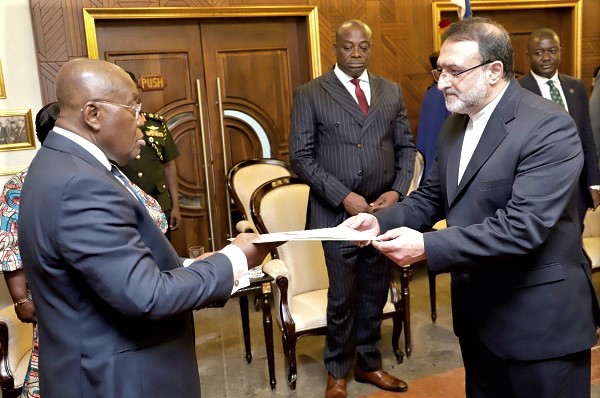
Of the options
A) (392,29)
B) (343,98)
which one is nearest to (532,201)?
(343,98)

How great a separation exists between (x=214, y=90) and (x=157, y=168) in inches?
48.2

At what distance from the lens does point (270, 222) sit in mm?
3486

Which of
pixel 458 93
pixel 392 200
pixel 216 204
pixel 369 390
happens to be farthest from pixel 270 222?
pixel 458 93

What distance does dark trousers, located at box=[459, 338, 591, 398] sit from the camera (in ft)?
5.76

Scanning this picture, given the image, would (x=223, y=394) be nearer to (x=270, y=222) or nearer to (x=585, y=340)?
(x=270, y=222)

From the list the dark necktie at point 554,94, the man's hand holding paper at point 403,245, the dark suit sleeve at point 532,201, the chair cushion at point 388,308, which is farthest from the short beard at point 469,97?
the dark necktie at point 554,94

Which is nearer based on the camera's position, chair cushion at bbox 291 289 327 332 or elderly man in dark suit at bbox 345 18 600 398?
elderly man in dark suit at bbox 345 18 600 398

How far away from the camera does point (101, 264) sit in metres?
1.30

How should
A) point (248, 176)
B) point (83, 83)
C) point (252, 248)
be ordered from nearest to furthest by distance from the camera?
point (83, 83) < point (252, 248) < point (248, 176)

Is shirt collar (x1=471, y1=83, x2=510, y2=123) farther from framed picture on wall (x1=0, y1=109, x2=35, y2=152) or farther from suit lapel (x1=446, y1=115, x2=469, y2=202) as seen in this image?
framed picture on wall (x1=0, y1=109, x2=35, y2=152)

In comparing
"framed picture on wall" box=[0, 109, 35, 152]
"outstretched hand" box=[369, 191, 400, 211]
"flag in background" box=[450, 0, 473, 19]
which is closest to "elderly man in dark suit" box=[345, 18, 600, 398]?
"outstretched hand" box=[369, 191, 400, 211]

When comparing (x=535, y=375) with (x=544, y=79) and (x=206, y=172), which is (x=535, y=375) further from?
(x=206, y=172)

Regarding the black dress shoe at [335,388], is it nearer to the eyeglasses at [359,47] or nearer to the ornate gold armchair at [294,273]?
the ornate gold armchair at [294,273]

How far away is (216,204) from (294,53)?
1.43m
